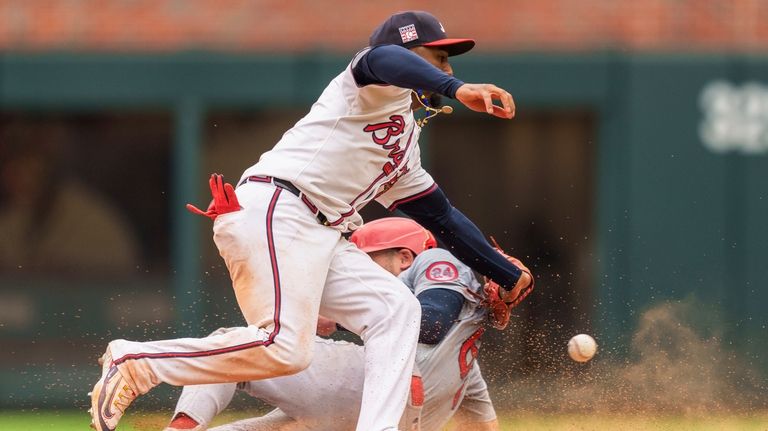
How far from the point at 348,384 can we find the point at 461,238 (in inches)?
29.6

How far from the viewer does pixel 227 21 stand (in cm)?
1215

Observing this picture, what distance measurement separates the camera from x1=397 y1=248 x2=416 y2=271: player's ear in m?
5.50

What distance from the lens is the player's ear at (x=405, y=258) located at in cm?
550

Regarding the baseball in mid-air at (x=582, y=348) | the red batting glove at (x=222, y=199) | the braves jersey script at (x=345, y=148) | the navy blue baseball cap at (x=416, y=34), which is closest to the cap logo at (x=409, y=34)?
the navy blue baseball cap at (x=416, y=34)

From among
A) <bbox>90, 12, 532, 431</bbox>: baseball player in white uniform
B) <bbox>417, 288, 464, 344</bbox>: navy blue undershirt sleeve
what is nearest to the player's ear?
<bbox>417, 288, 464, 344</bbox>: navy blue undershirt sleeve

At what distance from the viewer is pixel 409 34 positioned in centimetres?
489

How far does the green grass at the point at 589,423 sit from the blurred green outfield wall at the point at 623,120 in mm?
3086

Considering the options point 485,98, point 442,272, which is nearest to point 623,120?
point 442,272

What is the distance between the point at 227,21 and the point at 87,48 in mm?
1323

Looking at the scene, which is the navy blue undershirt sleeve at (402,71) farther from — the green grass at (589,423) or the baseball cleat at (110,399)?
the green grass at (589,423)

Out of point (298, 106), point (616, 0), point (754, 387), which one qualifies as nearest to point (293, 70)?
point (298, 106)

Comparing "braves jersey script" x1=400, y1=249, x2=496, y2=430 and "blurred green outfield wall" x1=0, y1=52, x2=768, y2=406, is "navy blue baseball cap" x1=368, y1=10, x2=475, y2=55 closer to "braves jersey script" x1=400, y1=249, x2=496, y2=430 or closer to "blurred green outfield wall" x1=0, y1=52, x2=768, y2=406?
"braves jersey script" x1=400, y1=249, x2=496, y2=430

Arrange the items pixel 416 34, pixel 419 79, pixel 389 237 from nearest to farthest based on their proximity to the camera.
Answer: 1. pixel 419 79
2. pixel 416 34
3. pixel 389 237

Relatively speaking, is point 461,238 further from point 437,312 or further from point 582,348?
point 582,348
